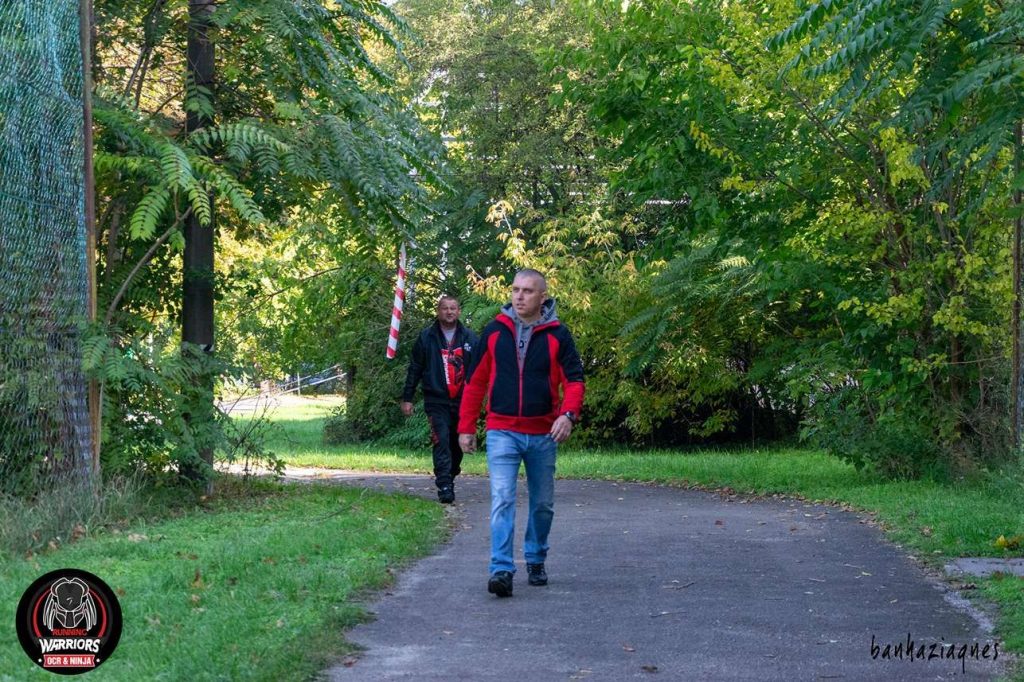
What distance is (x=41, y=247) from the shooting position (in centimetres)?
1030

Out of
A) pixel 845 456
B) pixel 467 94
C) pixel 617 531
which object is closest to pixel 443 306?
pixel 617 531

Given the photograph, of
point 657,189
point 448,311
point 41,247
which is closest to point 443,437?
point 448,311

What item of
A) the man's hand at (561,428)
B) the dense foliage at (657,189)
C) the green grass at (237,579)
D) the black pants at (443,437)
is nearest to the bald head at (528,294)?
the man's hand at (561,428)

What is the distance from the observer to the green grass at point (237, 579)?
20.1 ft

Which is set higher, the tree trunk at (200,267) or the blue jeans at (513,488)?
the tree trunk at (200,267)

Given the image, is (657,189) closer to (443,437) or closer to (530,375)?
(443,437)

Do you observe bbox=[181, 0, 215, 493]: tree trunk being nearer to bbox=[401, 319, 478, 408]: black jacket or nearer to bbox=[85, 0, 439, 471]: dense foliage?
bbox=[85, 0, 439, 471]: dense foliage

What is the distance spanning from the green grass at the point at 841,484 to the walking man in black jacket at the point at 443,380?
68.0 inches

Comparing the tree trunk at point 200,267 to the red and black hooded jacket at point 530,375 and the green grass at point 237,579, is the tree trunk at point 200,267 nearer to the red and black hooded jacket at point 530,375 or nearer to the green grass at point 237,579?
the green grass at point 237,579

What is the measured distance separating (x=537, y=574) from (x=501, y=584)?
0.58 meters

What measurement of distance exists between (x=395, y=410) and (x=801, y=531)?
14.2 m

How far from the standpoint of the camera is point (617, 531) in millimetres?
11500

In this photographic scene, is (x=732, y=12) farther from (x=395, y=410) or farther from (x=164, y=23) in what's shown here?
(x=395, y=410)

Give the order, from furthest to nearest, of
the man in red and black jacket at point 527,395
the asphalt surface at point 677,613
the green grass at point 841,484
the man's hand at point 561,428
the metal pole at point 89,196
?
1. the metal pole at point 89,196
2. the green grass at point 841,484
3. the man in red and black jacket at point 527,395
4. the man's hand at point 561,428
5. the asphalt surface at point 677,613
